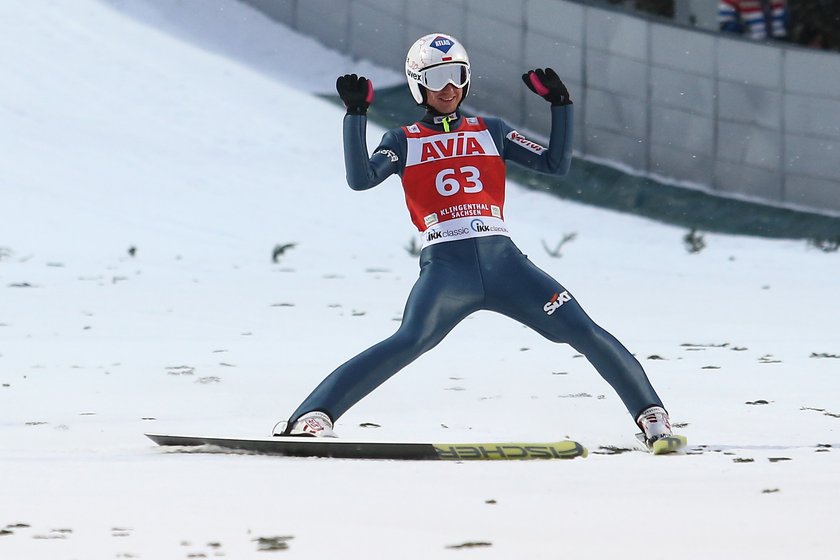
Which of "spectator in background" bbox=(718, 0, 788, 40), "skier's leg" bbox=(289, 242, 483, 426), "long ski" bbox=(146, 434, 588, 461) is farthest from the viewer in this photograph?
"spectator in background" bbox=(718, 0, 788, 40)

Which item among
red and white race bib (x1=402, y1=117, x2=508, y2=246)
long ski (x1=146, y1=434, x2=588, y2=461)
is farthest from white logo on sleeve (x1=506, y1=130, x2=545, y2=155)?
long ski (x1=146, y1=434, x2=588, y2=461)

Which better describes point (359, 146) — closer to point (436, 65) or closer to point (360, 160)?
point (360, 160)

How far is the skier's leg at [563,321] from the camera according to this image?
5.77 meters

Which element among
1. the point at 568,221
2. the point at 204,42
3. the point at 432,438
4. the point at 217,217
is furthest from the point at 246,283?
the point at 204,42

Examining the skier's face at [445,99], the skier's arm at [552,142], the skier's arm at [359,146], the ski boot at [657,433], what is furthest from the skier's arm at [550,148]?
the ski boot at [657,433]

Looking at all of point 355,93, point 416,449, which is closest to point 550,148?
point 355,93

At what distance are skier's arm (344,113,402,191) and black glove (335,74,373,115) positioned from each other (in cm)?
3

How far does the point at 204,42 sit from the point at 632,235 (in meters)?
6.82

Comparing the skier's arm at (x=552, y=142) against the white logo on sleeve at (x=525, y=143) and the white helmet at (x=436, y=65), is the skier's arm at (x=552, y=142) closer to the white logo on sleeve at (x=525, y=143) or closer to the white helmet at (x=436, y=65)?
the white logo on sleeve at (x=525, y=143)

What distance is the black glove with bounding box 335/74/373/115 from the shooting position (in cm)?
588

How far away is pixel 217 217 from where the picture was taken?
14.4 m

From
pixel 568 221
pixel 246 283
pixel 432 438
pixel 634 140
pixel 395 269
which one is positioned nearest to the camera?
pixel 432 438

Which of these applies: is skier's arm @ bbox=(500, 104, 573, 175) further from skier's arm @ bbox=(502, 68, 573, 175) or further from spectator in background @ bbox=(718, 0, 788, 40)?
spectator in background @ bbox=(718, 0, 788, 40)

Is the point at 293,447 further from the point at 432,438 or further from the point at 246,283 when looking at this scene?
the point at 246,283
